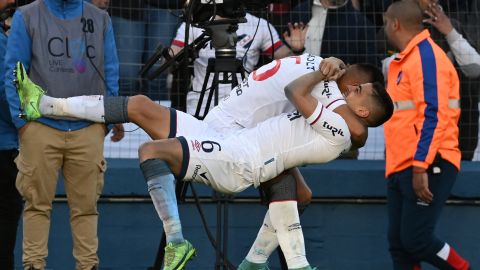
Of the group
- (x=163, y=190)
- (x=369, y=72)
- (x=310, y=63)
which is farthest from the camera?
(x=369, y=72)

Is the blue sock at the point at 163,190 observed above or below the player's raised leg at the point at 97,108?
below

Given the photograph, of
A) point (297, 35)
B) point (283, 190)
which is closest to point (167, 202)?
point (283, 190)

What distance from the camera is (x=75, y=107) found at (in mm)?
6781

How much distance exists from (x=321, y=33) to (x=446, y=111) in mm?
1629

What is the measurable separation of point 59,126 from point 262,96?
1426mm

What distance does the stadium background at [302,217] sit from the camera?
872 cm

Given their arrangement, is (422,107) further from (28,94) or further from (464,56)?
(28,94)

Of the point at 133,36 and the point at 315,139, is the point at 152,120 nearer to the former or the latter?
the point at 315,139

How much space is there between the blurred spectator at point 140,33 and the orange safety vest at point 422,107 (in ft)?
6.28

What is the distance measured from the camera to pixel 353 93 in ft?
22.3

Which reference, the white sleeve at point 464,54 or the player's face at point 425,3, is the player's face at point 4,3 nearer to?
the player's face at point 425,3

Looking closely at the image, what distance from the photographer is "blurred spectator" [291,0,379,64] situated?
29.0 ft

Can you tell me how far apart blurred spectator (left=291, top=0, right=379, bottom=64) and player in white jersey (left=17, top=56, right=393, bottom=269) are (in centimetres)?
206

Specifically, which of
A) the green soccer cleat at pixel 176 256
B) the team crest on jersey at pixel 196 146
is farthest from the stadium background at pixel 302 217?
the green soccer cleat at pixel 176 256
